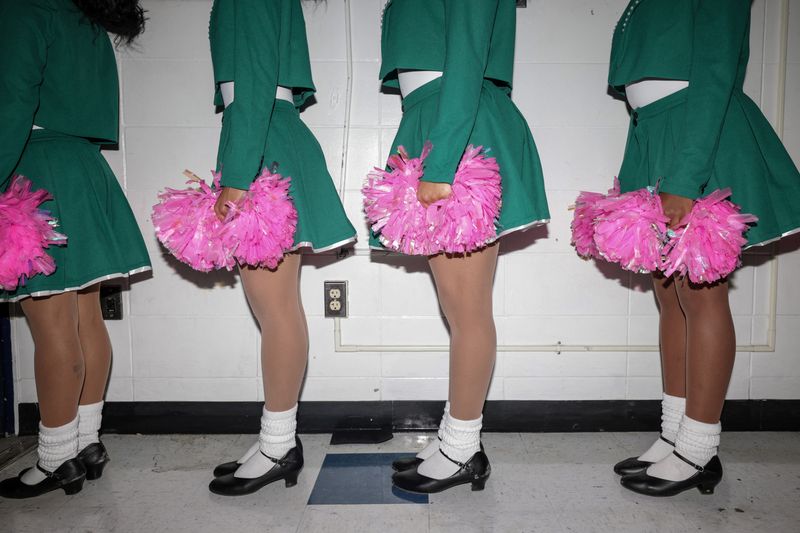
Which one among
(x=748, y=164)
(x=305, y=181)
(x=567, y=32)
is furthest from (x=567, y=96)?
(x=305, y=181)

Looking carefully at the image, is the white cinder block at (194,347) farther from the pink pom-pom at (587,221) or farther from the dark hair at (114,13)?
the pink pom-pom at (587,221)

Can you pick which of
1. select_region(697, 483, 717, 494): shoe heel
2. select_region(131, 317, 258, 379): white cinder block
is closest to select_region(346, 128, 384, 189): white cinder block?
select_region(131, 317, 258, 379): white cinder block

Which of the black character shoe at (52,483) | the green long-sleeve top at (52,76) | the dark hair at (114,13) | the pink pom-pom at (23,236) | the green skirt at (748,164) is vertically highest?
the dark hair at (114,13)

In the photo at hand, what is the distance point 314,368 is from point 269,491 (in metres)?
0.52

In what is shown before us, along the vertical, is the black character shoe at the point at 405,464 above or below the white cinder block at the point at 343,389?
below

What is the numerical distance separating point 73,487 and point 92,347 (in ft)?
1.36

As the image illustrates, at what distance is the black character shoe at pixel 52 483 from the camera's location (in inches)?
54.4

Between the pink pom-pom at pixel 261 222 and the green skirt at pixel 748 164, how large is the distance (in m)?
1.02

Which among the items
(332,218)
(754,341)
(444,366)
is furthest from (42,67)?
(754,341)

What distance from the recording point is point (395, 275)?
184 centimetres

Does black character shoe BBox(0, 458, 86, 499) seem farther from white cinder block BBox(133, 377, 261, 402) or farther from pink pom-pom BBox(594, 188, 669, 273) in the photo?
pink pom-pom BBox(594, 188, 669, 273)

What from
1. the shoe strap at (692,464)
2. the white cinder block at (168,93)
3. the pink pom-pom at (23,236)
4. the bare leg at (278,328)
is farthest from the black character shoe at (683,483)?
the white cinder block at (168,93)

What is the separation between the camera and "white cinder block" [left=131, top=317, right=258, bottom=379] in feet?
6.09

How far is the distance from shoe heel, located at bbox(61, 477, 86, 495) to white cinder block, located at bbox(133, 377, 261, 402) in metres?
0.47
